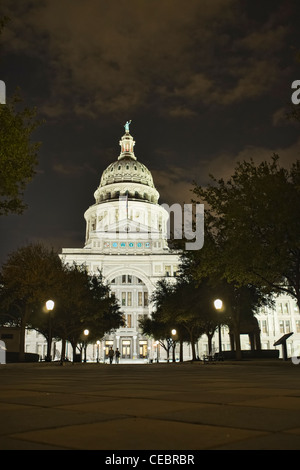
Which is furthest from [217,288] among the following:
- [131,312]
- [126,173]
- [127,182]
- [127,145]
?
[127,145]

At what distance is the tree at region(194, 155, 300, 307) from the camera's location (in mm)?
23000

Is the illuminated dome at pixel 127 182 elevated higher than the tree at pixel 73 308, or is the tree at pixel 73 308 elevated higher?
the illuminated dome at pixel 127 182

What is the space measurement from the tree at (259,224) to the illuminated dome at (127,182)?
333 feet

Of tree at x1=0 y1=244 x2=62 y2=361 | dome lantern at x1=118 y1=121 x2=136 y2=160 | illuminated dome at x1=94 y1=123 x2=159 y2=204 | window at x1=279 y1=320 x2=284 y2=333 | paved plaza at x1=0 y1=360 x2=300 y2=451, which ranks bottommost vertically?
paved plaza at x1=0 y1=360 x2=300 y2=451

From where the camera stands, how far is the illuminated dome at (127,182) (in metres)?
129

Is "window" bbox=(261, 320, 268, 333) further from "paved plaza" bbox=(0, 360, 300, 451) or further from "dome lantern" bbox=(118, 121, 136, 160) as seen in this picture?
"paved plaza" bbox=(0, 360, 300, 451)

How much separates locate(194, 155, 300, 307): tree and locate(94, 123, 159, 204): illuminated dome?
101490mm

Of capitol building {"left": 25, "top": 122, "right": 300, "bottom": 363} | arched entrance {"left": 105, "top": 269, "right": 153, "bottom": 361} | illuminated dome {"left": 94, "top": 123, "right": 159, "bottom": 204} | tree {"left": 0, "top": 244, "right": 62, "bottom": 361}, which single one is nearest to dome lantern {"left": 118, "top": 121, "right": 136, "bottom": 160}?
illuminated dome {"left": 94, "top": 123, "right": 159, "bottom": 204}

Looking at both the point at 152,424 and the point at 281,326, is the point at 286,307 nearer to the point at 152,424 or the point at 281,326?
the point at 281,326

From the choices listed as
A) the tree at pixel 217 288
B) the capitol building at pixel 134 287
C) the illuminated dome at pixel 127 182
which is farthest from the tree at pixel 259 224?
the illuminated dome at pixel 127 182

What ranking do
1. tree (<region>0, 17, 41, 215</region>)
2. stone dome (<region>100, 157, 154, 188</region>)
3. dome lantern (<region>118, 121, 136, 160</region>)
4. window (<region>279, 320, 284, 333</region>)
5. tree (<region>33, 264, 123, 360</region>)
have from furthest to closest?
1. dome lantern (<region>118, 121, 136, 160</region>)
2. stone dome (<region>100, 157, 154, 188</region>)
3. window (<region>279, 320, 284, 333</region>)
4. tree (<region>33, 264, 123, 360</region>)
5. tree (<region>0, 17, 41, 215</region>)

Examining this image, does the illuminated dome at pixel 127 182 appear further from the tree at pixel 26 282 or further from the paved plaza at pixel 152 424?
the paved plaza at pixel 152 424
